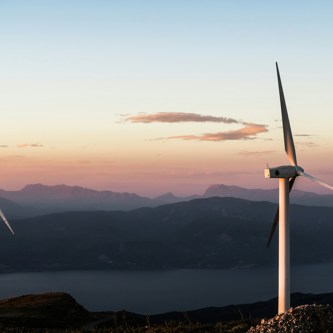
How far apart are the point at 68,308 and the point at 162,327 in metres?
57.4

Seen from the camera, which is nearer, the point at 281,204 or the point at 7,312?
the point at 281,204

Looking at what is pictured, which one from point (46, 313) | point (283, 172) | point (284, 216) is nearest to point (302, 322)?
point (284, 216)

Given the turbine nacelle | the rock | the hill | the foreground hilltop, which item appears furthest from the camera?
the hill

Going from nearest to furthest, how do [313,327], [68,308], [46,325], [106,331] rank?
[313,327], [106,331], [46,325], [68,308]

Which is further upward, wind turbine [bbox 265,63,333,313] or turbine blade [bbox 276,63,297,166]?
turbine blade [bbox 276,63,297,166]

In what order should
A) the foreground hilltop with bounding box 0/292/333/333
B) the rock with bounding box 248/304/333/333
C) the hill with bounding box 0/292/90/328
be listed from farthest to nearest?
the hill with bounding box 0/292/90/328 → the foreground hilltop with bounding box 0/292/333/333 → the rock with bounding box 248/304/333/333

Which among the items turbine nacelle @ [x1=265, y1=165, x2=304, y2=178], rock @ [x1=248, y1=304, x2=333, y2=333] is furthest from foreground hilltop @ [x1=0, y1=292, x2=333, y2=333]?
turbine nacelle @ [x1=265, y1=165, x2=304, y2=178]

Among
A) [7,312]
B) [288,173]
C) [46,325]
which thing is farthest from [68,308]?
[288,173]

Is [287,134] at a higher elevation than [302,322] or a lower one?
higher

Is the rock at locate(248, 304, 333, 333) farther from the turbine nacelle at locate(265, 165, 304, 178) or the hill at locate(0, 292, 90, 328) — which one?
the hill at locate(0, 292, 90, 328)

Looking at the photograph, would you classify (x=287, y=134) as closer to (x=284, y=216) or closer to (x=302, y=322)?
(x=284, y=216)

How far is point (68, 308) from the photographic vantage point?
349ft

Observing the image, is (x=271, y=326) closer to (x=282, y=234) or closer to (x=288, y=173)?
(x=282, y=234)

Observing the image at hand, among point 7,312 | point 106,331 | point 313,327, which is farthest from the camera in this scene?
point 7,312
